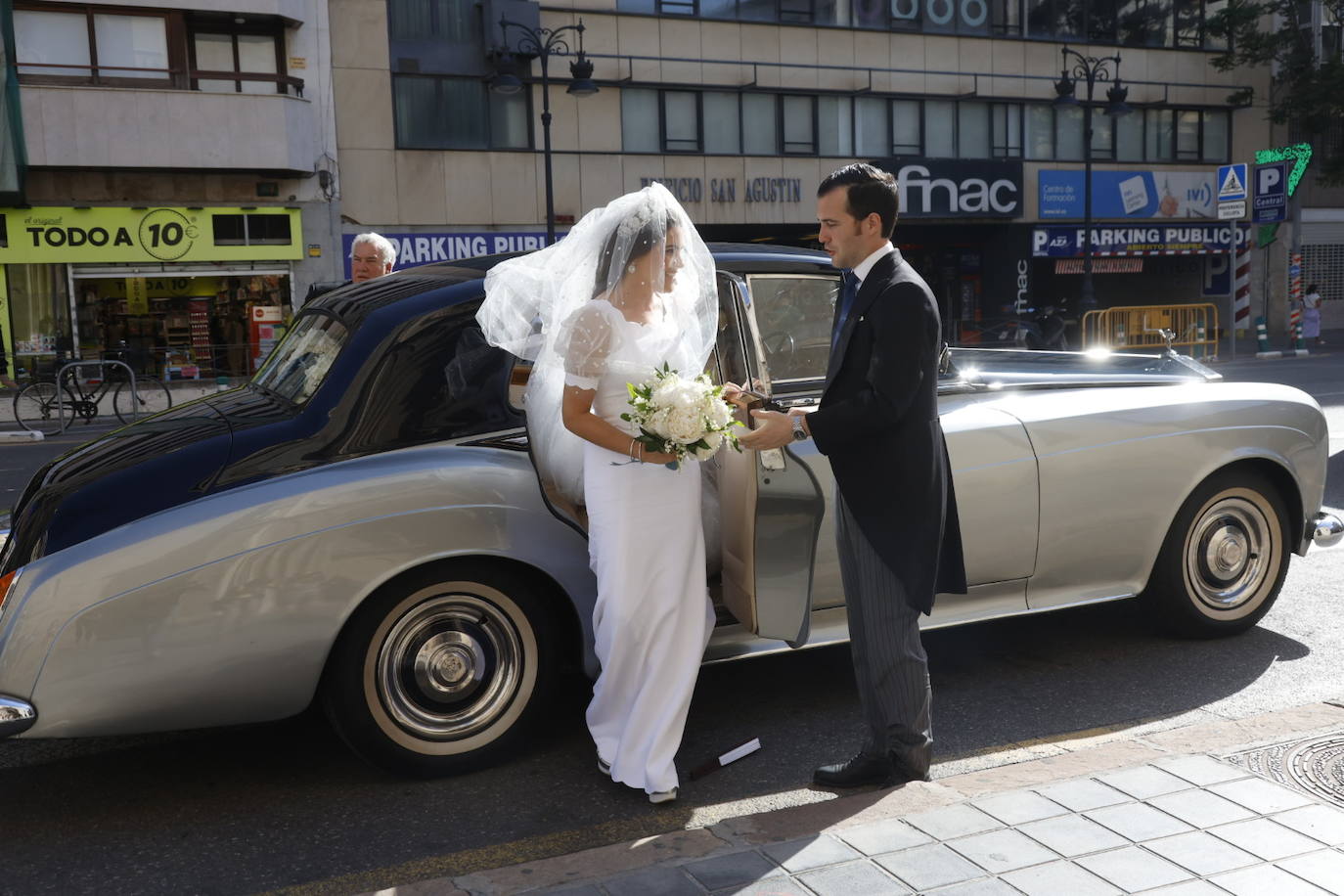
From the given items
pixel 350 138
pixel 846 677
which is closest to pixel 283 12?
pixel 350 138

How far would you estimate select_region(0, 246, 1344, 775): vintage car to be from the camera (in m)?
3.47

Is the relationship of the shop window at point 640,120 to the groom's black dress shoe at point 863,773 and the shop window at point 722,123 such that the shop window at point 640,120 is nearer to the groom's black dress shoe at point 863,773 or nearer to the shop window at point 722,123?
the shop window at point 722,123

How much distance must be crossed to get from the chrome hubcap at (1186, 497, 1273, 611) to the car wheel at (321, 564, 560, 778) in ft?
9.56

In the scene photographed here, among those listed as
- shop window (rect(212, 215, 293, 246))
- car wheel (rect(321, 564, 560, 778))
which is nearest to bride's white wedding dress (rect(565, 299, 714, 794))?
car wheel (rect(321, 564, 560, 778))

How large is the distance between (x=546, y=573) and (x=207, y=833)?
1305mm

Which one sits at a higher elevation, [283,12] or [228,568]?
[283,12]

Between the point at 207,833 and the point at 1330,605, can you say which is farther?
the point at 1330,605

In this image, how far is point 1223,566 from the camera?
16.9ft

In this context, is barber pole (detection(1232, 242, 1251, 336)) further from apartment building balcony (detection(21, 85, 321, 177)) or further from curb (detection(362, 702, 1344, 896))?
curb (detection(362, 702, 1344, 896))

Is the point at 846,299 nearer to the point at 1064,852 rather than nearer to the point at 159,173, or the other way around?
the point at 1064,852

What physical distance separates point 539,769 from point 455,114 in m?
25.2

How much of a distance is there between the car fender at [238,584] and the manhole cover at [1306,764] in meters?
2.30

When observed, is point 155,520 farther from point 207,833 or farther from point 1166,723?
point 1166,723

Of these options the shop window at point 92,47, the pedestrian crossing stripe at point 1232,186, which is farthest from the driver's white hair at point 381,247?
the pedestrian crossing stripe at point 1232,186
